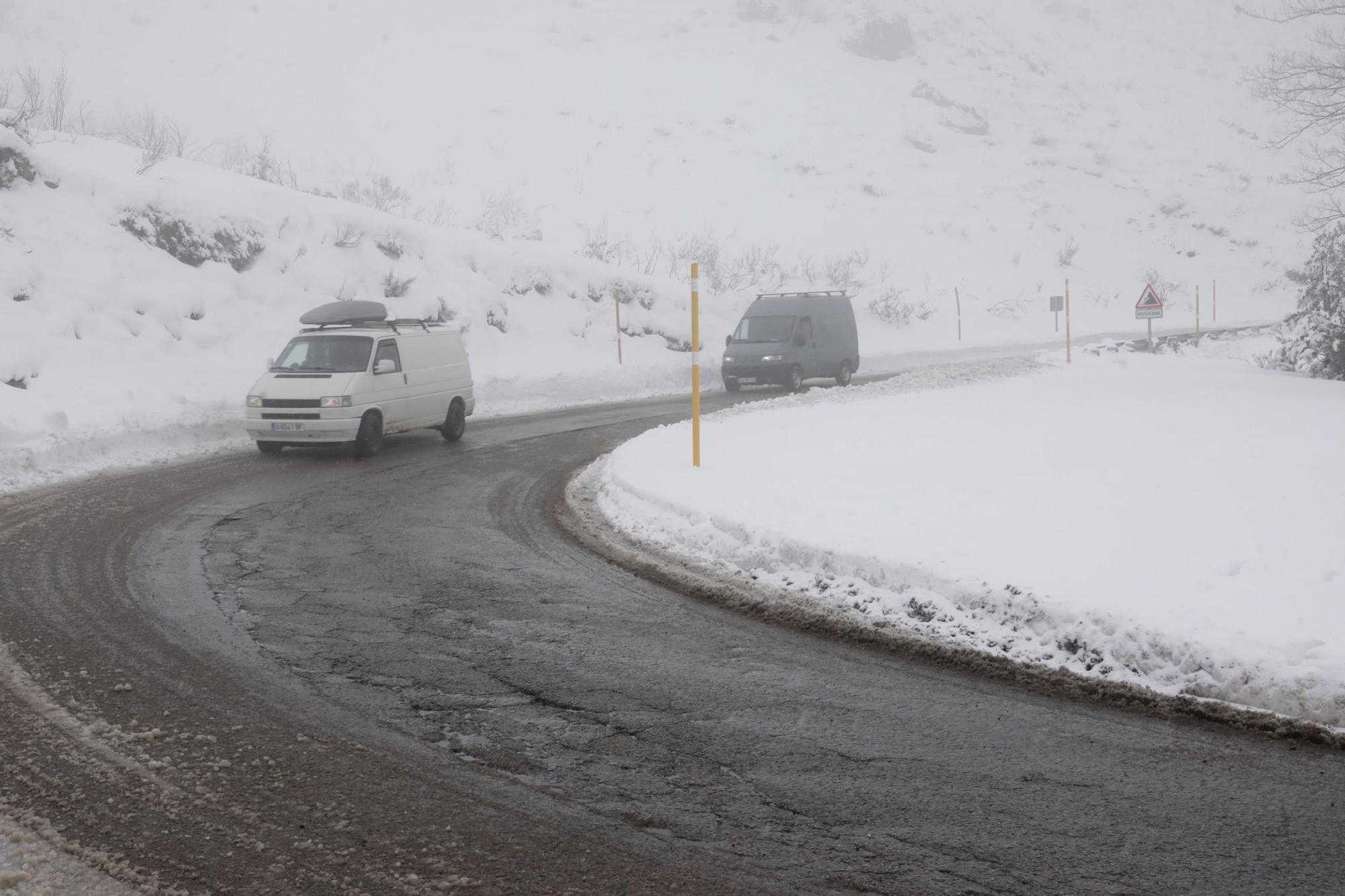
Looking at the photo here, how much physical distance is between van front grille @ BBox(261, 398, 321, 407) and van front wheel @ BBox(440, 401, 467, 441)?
8.53 ft

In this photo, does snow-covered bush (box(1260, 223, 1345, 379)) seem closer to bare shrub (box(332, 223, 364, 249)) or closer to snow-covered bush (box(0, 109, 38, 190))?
bare shrub (box(332, 223, 364, 249))

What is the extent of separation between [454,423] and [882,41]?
73.5 metres

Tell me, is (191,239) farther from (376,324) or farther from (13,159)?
(376,324)

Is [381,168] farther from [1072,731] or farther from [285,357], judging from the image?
[1072,731]

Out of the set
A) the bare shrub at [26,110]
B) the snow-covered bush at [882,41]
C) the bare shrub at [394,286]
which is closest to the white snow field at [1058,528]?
the bare shrub at [394,286]

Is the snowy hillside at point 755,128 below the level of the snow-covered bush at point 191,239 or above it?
above

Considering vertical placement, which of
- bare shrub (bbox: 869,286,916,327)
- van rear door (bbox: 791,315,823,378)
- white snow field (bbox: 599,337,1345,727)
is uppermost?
bare shrub (bbox: 869,286,916,327)

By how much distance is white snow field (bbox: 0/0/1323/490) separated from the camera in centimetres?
2264

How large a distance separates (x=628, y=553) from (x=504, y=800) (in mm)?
4591

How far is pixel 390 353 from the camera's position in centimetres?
1583

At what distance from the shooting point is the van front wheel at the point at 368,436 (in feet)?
48.9

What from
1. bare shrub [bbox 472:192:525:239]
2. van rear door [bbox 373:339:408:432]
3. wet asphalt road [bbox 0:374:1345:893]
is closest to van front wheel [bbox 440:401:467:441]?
van rear door [bbox 373:339:408:432]

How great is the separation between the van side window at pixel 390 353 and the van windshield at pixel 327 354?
14 cm

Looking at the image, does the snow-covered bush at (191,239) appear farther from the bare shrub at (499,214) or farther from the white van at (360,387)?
the bare shrub at (499,214)
